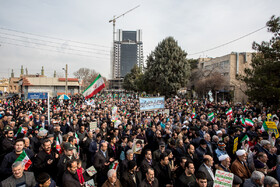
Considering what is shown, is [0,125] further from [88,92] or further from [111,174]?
[111,174]

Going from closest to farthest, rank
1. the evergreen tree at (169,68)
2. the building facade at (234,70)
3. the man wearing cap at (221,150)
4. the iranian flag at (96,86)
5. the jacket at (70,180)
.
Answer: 1. the jacket at (70,180)
2. the man wearing cap at (221,150)
3. the iranian flag at (96,86)
4. the evergreen tree at (169,68)
5. the building facade at (234,70)

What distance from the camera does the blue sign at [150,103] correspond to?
1222 centimetres

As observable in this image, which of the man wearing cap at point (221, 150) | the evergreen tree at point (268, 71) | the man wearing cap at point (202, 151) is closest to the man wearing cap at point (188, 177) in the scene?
the man wearing cap at point (202, 151)

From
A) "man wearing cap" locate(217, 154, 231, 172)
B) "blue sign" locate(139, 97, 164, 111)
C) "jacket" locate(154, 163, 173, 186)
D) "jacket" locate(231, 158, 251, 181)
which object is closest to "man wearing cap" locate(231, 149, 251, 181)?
"jacket" locate(231, 158, 251, 181)

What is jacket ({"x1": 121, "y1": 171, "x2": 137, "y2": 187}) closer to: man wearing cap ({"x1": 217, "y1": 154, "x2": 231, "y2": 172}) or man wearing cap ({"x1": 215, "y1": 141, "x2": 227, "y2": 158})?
man wearing cap ({"x1": 217, "y1": 154, "x2": 231, "y2": 172})

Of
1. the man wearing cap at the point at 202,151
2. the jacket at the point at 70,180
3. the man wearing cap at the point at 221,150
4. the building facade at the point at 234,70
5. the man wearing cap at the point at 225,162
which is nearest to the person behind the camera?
the jacket at the point at 70,180

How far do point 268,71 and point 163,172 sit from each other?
12.6m

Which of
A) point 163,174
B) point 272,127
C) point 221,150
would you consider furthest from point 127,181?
point 272,127

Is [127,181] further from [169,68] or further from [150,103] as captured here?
[169,68]

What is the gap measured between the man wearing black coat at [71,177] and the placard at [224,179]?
2.80 m

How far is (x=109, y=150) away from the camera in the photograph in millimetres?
5902

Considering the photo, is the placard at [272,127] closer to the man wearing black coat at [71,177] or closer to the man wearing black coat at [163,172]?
the man wearing black coat at [163,172]

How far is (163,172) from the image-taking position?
480cm

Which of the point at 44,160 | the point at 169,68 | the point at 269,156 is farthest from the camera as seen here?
the point at 169,68
